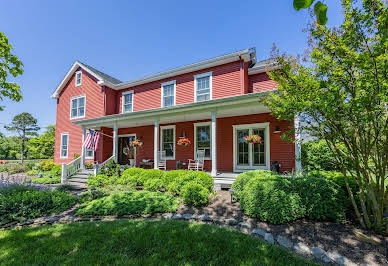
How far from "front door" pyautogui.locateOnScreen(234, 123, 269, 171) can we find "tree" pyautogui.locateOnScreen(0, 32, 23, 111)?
26.8ft

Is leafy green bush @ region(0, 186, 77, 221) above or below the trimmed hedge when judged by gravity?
below

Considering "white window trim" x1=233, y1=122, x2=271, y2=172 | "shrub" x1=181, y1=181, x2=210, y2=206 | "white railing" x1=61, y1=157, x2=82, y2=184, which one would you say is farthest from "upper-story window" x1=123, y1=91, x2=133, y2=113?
"shrub" x1=181, y1=181, x2=210, y2=206

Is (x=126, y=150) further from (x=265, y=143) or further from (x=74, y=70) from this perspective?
(x=265, y=143)

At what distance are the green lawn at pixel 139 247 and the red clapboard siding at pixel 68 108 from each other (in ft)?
34.9

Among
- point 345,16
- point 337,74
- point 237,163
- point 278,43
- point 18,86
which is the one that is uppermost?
point 278,43

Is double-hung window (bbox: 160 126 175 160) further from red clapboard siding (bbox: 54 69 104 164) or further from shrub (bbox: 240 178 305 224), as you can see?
shrub (bbox: 240 178 305 224)

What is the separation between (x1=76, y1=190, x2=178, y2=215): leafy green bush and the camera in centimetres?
430

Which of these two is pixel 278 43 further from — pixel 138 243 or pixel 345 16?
pixel 138 243

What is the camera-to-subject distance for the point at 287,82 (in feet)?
12.6

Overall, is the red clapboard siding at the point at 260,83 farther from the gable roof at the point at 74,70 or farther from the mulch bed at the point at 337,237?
the gable roof at the point at 74,70

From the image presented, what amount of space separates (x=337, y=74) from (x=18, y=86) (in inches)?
306

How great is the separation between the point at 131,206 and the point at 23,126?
30.9 metres

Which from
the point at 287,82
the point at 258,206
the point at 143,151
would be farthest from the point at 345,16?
the point at 143,151

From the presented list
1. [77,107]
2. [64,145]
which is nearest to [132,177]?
[77,107]
